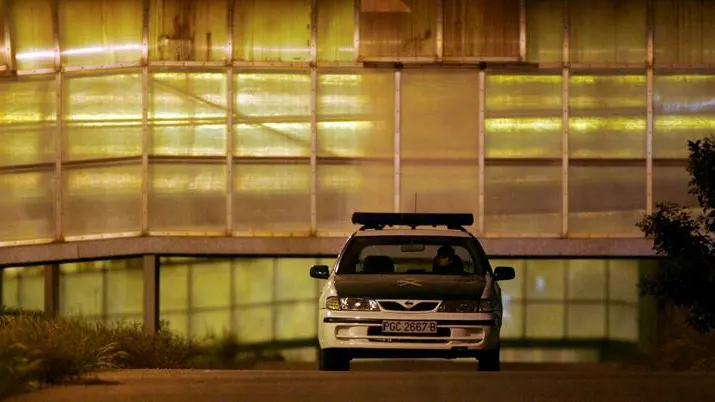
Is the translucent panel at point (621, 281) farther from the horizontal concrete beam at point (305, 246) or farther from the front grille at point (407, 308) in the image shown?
the front grille at point (407, 308)

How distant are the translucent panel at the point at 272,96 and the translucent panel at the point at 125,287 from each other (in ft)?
10.2

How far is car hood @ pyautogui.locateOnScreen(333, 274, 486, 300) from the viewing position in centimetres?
1777

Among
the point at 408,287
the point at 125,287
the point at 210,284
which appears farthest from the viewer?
the point at 125,287

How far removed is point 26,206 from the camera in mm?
27297

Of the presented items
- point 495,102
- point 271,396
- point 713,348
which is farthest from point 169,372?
point 495,102

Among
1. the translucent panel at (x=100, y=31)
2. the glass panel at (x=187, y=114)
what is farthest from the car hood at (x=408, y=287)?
the translucent panel at (x=100, y=31)

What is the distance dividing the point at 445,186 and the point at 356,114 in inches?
69.1

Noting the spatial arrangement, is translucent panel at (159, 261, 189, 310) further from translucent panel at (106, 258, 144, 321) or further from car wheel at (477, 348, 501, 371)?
car wheel at (477, 348, 501, 371)

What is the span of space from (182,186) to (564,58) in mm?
6185

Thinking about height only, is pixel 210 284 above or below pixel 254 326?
above

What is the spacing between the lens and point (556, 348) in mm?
27406

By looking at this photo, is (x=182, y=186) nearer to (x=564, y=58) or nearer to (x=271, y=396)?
(x=564, y=58)

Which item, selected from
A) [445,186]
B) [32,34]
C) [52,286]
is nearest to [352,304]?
[445,186]

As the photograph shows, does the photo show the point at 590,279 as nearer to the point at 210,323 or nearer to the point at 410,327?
the point at 210,323
